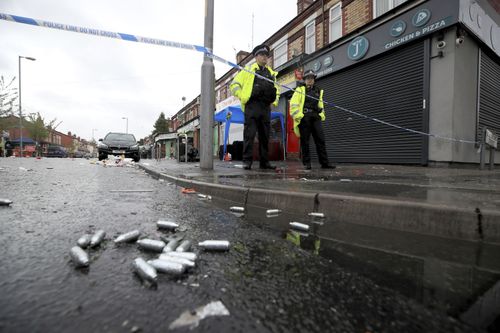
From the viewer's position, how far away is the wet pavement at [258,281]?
105 centimetres

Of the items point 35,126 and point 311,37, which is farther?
point 35,126

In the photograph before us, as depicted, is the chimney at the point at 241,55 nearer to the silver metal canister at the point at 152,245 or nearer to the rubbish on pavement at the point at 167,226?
the rubbish on pavement at the point at 167,226

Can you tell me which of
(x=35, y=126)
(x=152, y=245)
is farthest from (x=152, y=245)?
(x=35, y=126)

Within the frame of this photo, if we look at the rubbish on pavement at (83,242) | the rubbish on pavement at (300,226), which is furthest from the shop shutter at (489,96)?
the rubbish on pavement at (83,242)

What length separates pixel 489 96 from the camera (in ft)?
30.2

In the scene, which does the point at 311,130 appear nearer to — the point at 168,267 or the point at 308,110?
the point at 308,110

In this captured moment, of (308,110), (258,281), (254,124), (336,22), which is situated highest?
(336,22)

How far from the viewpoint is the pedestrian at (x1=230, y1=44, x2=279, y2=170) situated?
6.27 meters

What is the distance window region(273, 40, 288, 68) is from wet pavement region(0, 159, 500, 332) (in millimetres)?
15410

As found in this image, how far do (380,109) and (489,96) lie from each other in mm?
3403

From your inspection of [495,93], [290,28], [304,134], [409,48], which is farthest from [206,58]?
[290,28]

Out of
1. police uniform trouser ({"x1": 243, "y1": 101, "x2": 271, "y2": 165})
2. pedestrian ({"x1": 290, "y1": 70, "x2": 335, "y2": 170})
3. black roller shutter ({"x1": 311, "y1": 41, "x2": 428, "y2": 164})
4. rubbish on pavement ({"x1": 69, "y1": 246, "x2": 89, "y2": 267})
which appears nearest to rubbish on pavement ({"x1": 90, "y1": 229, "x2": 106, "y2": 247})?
rubbish on pavement ({"x1": 69, "y1": 246, "x2": 89, "y2": 267})

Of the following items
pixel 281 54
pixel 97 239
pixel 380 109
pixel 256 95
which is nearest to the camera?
pixel 97 239

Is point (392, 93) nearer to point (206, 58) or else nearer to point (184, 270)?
point (206, 58)
